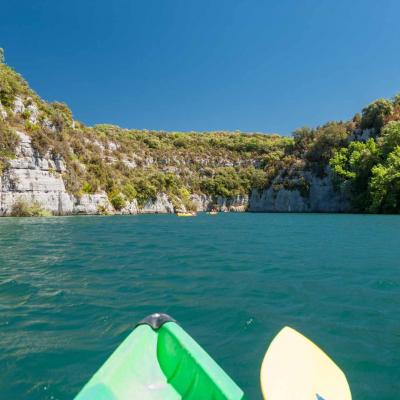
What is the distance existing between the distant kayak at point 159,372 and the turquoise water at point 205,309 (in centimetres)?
82

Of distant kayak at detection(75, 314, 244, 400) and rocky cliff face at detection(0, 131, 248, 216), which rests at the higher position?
rocky cliff face at detection(0, 131, 248, 216)

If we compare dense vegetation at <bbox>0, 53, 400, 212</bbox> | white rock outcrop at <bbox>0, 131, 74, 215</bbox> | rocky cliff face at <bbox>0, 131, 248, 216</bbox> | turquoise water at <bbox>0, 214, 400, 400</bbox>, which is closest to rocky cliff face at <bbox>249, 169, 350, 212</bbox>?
dense vegetation at <bbox>0, 53, 400, 212</bbox>

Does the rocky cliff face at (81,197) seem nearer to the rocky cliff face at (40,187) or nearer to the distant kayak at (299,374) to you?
the rocky cliff face at (40,187)

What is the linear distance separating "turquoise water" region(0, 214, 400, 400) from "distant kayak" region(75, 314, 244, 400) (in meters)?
0.82

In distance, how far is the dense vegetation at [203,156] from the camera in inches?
1914

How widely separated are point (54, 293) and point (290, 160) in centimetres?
8246

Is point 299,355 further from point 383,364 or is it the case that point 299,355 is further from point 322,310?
point 322,310

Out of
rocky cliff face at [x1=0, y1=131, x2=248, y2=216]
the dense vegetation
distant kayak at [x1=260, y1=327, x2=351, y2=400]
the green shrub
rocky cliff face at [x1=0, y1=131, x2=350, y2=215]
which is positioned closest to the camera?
distant kayak at [x1=260, y1=327, x2=351, y2=400]

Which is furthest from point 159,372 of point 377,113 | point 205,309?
point 377,113

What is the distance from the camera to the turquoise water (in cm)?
416

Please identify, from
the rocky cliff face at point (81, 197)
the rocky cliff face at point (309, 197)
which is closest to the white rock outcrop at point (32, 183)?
the rocky cliff face at point (81, 197)

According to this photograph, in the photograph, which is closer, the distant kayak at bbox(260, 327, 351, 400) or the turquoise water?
the distant kayak at bbox(260, 327, 351, 400)

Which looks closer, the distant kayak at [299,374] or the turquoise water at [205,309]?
the distant kayak at [299,374]

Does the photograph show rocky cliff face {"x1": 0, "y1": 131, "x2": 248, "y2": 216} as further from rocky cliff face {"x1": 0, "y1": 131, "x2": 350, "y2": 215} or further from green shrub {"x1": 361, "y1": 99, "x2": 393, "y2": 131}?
green shrub {"x1": 361, "y1": 99, "x2": 393, "y2": 131}
